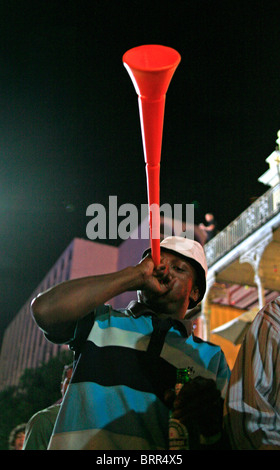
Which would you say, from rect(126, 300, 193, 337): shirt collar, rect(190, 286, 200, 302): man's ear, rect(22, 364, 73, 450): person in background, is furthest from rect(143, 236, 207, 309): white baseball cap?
rect(22, 364, 73, 450): person in background

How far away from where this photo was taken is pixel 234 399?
1538 mm

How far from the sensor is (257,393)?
1495 mm

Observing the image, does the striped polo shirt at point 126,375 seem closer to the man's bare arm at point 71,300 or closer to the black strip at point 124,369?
the black strip at point 124,369

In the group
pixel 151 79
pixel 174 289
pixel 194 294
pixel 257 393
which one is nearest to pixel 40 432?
pixel 194 294

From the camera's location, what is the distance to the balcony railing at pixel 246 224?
13.4 m

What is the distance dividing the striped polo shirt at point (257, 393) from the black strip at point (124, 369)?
520 mm

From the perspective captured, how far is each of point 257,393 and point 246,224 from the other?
13.6m

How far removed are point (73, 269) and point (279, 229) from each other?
33.7 meters

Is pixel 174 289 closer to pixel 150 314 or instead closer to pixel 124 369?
pixel 150 314

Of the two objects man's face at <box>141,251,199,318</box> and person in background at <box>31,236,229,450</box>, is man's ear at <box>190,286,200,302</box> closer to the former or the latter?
man's face at <box>141,251,199,318</box>

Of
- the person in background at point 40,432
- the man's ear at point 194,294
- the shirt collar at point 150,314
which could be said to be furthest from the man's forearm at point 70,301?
the person in background at point 40,432

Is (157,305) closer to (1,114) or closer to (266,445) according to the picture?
(266,445)

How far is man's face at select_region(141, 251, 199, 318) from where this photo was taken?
2311 millimetres
